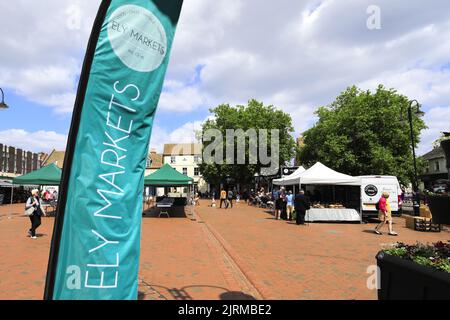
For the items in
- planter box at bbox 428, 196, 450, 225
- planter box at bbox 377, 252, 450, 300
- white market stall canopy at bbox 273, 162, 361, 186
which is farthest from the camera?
white market stall canopy at bbox 273, 162, 361, 186

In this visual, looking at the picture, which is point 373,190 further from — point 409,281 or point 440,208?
point 440,208

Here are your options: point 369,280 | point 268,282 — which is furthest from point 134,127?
point 369,280

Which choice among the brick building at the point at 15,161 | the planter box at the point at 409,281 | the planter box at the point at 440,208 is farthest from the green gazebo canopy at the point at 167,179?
the brick building at the point at 15,161

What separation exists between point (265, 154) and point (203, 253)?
37968 millimetres

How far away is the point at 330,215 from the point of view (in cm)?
1750

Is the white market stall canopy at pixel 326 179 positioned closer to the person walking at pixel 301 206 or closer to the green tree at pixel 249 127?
the person walking at pixel 301 206

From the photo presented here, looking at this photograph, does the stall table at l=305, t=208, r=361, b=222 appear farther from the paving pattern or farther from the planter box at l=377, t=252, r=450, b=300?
the planter box at l=377, t=252, r=450, b=300

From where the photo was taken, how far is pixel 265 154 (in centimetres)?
4644

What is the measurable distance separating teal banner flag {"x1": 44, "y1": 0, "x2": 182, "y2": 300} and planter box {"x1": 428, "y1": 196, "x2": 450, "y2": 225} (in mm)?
2188

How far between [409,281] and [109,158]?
10.6 feet

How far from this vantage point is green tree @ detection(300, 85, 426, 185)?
102ft
